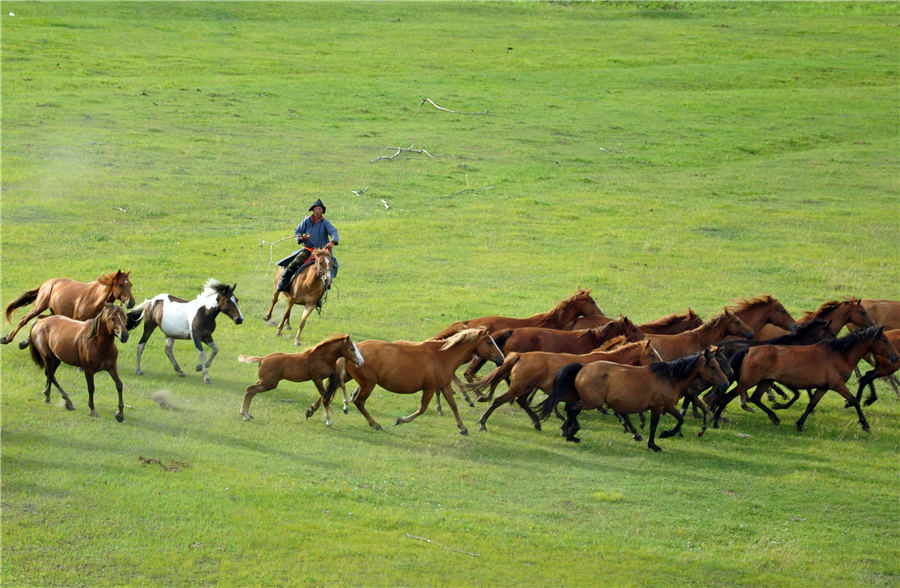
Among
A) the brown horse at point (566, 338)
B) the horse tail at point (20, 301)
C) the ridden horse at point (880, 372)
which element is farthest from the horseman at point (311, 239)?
the ridden horse at point (880, 372)

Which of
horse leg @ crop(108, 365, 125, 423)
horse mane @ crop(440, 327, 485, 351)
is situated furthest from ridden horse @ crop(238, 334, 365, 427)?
horse leg @ crop(108, 365, 125, 423)

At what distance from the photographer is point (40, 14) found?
50.4m

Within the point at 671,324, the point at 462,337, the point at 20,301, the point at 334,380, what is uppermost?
the point at 671,324

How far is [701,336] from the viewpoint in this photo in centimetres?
1697

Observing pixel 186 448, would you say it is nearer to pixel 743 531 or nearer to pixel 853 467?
pixel 743 531

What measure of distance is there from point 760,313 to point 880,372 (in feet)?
8.05

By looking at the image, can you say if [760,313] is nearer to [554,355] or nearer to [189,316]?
[554,355]

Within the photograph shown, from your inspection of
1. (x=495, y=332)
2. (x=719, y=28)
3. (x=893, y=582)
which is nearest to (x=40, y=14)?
(x=719, y=28)

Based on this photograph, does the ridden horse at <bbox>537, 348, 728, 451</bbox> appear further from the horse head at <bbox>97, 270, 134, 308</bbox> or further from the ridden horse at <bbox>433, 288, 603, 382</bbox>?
the horse head at <bbox>97, 270, 134, 308</bbox>

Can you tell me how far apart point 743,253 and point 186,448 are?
60.1 feet

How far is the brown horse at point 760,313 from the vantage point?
18.2 metres

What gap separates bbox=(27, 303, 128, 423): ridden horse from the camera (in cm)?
1370

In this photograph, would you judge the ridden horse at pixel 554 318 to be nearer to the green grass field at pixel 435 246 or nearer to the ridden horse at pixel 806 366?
the green grass field at pixel 435 246

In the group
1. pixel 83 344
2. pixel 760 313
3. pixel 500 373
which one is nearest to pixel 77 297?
pixel 83 344
